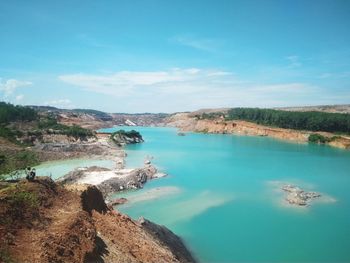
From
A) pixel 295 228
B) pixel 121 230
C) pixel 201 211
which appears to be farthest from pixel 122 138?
pixel 121 230

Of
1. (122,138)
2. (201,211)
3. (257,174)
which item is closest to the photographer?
(201,211)

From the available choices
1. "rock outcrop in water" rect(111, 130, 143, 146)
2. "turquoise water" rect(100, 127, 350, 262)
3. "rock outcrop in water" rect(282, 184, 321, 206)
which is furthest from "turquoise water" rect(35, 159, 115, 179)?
"rock outcrop in water" rect(282, 184, 321, 206)

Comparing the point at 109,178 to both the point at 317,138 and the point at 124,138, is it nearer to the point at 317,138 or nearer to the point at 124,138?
the point at 124,138

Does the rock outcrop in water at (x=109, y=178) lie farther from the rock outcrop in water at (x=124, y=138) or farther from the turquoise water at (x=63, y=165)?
Result: the rock outcrop in water at (x=124, y=138)

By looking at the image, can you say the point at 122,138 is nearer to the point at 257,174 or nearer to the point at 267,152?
the point at 267,152

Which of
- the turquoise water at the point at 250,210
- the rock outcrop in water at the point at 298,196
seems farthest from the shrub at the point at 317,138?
the rock outcrop in water at the point at 298,196
